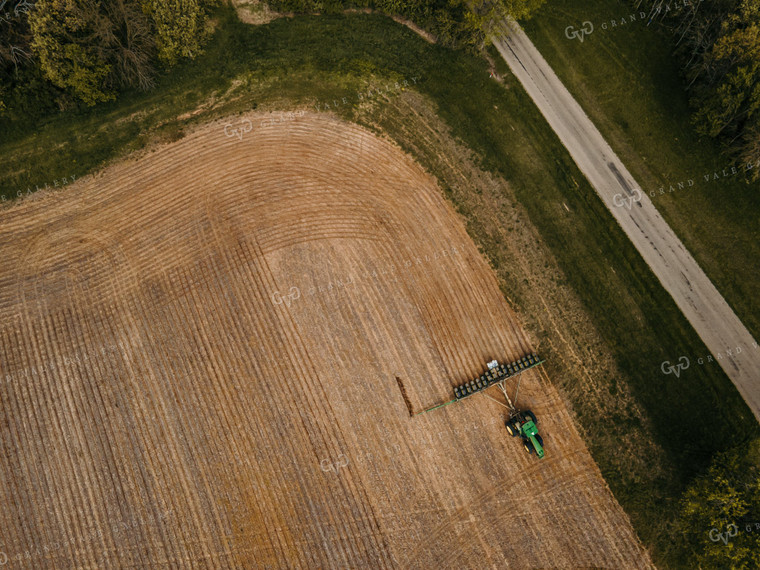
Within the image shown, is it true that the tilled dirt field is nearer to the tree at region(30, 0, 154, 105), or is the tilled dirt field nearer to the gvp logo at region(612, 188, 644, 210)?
the tree at region(30, 0, 154, 105)

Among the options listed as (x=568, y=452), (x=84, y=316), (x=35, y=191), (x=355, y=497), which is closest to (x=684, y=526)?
(x=568, y=452)

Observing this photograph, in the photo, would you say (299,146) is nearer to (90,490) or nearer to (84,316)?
(84,316)

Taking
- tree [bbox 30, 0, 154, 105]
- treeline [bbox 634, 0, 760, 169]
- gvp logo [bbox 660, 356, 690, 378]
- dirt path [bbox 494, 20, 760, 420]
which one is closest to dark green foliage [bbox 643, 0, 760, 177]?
treeline [bbox 634, 0, 760, 169]

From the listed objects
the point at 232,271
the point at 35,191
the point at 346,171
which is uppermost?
the point at 35,191

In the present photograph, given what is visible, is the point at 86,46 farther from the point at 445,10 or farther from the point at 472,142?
the point at 472,142

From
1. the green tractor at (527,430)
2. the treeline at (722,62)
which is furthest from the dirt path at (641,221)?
the green tractor at (527,430)

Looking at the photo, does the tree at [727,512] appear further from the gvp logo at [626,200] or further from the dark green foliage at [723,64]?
the dark green foliage at [723,64]
